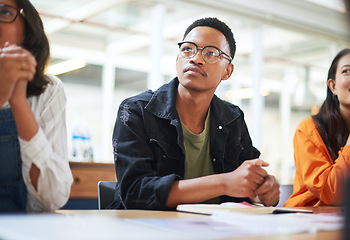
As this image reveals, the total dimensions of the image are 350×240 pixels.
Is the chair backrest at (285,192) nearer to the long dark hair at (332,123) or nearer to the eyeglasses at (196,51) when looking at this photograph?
the long dark hair at (332,123)

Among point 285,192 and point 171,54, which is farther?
point 171,54

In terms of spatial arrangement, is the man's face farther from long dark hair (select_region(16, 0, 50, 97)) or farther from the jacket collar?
long dark hair (select_region(16, 0, 50, 97))

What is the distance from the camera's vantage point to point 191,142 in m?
1.71

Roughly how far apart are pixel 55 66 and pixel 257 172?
201 inches

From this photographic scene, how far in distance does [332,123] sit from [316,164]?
31cm

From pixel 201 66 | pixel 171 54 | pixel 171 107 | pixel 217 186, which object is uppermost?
pixel 171 54

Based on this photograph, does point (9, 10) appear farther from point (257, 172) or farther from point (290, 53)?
point (290, 53)

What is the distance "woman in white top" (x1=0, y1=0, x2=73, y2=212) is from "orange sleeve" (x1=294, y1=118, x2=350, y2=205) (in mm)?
1121

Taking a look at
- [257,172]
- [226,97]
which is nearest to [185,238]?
[257,172]

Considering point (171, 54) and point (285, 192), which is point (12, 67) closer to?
point (285, 192)

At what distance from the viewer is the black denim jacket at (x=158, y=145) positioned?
1345mm

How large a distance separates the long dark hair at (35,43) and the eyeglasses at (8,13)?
59mm

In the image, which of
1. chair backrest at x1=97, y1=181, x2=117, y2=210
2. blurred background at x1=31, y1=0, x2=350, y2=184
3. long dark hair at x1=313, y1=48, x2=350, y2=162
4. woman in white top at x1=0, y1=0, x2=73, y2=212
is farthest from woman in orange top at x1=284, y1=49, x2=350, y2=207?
blurred background at x1=31, y1=0, x2=350, y2=184

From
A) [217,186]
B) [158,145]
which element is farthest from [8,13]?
[217,186]
